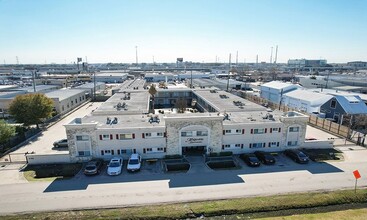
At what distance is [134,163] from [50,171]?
31.3 feet

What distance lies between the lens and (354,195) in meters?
22.0

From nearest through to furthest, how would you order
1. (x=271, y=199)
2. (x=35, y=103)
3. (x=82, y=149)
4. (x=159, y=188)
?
1. (x=271, y=199)
2. (x=159, y=188)
3. (x=82, y=149)
4. (x=35, y=103)

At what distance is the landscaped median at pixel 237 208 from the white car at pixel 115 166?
5.96m

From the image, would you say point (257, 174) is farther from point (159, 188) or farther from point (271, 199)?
point (159, 188)

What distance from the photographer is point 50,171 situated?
2689 centimetres

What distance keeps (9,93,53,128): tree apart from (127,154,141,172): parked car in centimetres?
2211

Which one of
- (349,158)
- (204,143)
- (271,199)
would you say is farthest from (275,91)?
(271,199)

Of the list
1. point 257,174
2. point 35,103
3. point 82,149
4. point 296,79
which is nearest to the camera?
point 257,174

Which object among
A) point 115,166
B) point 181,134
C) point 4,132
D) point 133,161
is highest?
point 181,134

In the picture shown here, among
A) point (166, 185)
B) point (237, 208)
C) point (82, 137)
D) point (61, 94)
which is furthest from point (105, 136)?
point (61, 94)

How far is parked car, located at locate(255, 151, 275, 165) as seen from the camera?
2836 centimetres

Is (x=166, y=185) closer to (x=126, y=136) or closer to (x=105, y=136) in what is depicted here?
(x=126, y=136)

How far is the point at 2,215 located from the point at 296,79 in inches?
5220

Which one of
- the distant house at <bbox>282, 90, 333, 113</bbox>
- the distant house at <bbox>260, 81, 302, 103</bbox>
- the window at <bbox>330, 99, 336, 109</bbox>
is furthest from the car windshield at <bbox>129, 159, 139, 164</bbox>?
the distant house at <bbox>260, 81, 302, 103</bbox>
